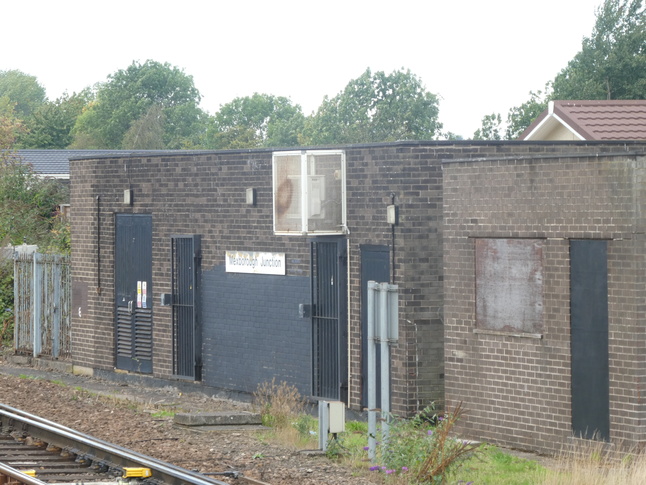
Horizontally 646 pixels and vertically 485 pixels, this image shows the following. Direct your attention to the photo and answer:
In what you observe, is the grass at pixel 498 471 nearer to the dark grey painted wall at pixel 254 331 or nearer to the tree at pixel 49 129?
the dark grey painted wall at pixel 254 331

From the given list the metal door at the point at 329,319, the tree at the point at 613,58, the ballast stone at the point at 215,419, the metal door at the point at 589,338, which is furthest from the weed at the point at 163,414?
the tree at the point at 613,58

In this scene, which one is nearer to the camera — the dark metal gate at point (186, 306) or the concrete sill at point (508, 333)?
the concrete sill at point (508, 333)

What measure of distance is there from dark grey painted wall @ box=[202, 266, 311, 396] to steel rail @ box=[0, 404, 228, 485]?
4313 millimetres

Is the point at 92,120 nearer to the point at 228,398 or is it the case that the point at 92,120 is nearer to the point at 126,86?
the point at 126,86

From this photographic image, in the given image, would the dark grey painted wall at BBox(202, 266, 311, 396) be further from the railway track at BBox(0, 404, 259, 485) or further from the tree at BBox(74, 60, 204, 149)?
the tree at BBox(74, 60, 204, 149)

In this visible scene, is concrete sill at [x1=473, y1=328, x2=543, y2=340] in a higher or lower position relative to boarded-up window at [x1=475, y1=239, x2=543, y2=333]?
lower

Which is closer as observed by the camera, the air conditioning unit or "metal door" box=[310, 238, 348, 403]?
the air conditioning unit

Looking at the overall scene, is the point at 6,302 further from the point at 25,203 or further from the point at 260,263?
the point at 260,263

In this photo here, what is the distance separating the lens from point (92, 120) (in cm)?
9938

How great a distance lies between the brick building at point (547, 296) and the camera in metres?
12.6

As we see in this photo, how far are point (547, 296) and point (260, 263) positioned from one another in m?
5.82

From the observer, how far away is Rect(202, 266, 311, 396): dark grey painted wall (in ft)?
57.0

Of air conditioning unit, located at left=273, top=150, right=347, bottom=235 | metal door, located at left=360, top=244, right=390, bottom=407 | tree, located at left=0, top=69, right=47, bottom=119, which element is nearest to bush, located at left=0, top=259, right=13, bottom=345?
air conditioning unit, located at left=273, top=150, right=347, bottom=235

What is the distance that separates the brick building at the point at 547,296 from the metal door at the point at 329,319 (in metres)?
2.23
